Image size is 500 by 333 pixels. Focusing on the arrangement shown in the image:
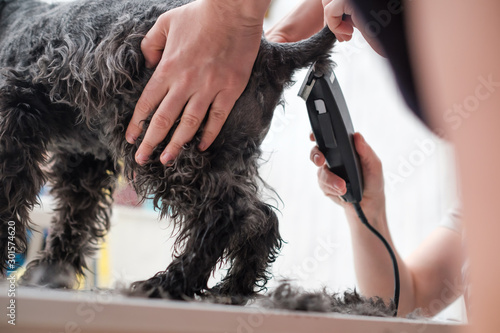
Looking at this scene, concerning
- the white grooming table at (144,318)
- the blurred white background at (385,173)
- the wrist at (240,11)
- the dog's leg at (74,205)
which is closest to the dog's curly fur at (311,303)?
the white grooming table at (144,318)

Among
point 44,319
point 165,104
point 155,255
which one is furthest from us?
point 155,255

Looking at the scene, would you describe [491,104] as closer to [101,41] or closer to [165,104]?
[165,104]

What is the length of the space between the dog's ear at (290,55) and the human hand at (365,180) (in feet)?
0.63

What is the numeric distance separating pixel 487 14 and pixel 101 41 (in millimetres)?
492

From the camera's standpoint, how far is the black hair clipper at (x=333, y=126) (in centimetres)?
68

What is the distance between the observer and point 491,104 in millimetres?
360

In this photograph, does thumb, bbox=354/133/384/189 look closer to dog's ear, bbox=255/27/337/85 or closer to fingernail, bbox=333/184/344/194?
fingernail, bbox=333/184/344/194

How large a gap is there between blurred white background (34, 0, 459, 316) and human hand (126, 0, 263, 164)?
1.82 ft

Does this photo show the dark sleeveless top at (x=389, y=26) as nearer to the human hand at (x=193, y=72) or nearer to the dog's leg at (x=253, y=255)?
the human hand at (x=193, y=72)

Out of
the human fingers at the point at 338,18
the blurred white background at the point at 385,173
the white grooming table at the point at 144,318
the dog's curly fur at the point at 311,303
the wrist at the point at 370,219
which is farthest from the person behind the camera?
the blurred white background at the point at 385,173

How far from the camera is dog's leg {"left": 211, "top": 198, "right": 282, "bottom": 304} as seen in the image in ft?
1.93

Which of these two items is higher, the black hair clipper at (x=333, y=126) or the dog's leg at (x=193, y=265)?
the black hair clipper at (x=333, y=126)

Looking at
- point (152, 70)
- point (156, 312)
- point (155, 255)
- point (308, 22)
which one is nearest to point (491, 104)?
point (156, 312)

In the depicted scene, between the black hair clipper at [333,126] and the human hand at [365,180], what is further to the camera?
the human hand at [365,180]
